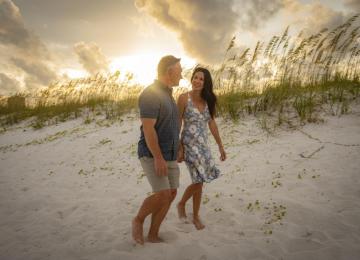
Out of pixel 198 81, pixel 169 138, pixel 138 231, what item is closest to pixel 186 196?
pixel 138 231

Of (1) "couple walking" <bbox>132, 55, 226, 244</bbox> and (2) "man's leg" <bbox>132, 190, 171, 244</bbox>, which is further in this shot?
(2) "man's leg" <bbox>132, 190, 171, 244</bbox>

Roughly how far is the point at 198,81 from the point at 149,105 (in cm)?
108

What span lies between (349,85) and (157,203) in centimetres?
719

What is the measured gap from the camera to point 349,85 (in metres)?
8.07

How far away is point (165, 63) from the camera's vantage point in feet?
10.1

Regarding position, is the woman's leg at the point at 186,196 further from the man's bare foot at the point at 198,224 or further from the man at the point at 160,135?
the man at the point at 160,135

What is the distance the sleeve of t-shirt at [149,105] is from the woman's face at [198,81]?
0.96m

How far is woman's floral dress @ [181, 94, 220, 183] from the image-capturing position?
3613 mm

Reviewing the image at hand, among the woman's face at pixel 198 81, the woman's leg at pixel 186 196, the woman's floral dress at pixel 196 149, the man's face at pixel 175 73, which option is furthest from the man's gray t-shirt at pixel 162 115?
the woman's leg at pixel 186 196

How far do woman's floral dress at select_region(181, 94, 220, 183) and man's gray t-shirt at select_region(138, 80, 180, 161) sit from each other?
493 millimetres

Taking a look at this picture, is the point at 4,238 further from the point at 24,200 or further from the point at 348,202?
the point at 348,202

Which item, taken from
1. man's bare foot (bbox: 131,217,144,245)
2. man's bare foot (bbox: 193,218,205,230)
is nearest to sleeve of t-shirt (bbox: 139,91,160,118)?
man's bare foot (bbox: 131,217,144,245)

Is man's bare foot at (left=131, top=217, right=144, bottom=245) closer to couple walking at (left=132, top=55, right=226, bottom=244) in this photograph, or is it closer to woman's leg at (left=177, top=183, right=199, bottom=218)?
couple walking at (left=132, top=55, right=226, bottom=244)

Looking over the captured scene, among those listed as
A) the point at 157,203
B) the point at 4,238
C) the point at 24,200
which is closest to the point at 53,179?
the point at 24,200
